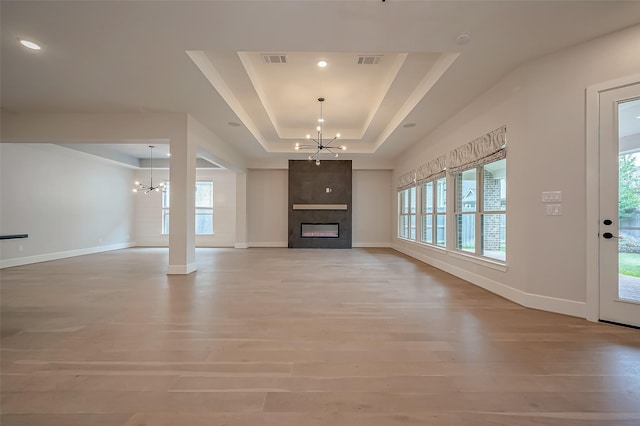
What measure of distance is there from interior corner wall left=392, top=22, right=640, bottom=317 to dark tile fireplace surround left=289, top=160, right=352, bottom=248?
18.6 feet

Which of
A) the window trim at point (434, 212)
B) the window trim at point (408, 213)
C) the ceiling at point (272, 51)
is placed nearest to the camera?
the ceiling at point (272, 51)

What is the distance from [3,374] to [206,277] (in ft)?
9.65

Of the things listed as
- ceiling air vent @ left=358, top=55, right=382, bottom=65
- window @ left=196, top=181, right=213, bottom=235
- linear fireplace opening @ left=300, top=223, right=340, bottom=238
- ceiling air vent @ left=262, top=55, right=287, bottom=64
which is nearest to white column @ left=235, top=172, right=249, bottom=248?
window @ left=196, top=181, right=213, bottom=235

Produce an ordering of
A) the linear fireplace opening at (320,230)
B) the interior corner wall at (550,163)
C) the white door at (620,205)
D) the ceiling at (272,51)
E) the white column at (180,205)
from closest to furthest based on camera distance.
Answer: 1. the ceiling at (272,51)
2. the white door at (620,205)
3. the interior corner wall at (550,163)
4. the white column at (180,205)
5. the linear fireplace opening at (320,230)

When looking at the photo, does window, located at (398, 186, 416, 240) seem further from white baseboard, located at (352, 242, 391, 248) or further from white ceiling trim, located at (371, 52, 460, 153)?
white ceiling trim, located at (371, 52, 460, 153)

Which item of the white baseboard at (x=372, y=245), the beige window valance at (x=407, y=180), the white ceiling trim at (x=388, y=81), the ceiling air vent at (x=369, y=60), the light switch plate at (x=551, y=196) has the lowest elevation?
the white baseboard at (x=372, y=245)

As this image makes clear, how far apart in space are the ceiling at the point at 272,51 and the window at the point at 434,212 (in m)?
1.49

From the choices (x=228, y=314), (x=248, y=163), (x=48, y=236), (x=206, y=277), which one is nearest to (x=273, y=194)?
(x=248, y=163)

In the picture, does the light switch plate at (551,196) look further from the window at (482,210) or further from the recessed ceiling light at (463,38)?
the recessed ceiling light at (463,38)

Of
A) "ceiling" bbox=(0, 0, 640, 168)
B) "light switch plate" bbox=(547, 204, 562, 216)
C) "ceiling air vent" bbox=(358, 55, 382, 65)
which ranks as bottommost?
"light switch plate" bbox=(547, 204, 562, 216)

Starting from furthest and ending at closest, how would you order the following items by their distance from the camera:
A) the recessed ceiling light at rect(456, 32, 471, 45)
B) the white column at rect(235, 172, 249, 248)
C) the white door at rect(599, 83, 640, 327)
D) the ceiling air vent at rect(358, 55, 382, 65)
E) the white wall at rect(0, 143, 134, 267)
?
the white column at rect(235, 172, 249, 248) < the white wall at rect(0, 143, 134, 267) < the ceiling air vent at rect(358, 55, 382, 65) < the recessed ceiling light at rect(456, 32, 471, 45) < the white door at rect(599, 83, 640, 327)

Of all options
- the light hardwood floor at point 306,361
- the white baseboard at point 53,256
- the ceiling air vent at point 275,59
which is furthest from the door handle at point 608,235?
the white baseboard at point 53,256

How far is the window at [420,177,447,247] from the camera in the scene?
5.91 m

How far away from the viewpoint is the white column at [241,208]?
9211mm
